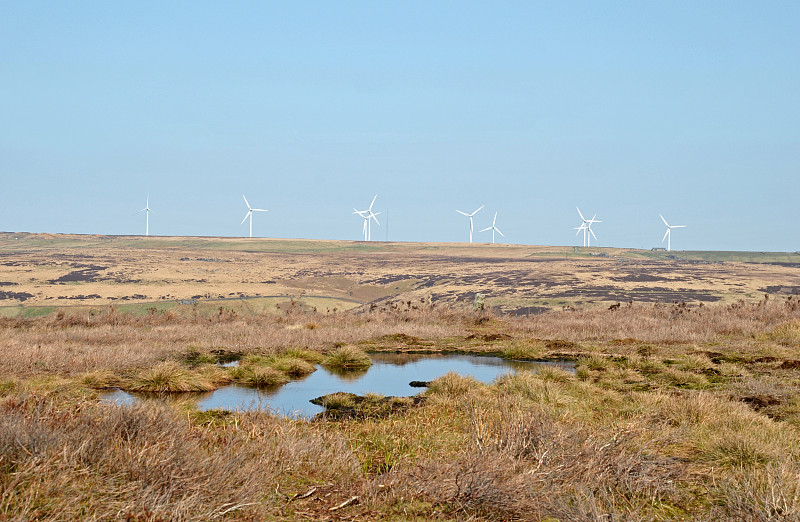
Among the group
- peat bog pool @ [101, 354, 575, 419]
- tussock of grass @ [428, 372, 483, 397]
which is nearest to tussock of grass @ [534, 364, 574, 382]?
peat bog pool @ [101, 354, 575, 419]

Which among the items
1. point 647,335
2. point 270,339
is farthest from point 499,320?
point 270,339

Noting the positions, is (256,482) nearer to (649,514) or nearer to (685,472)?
(649,514)

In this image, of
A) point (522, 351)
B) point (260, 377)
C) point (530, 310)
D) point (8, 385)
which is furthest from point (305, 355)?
point (530, 310)

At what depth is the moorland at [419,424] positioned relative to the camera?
5973mm

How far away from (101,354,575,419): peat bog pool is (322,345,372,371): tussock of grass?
13.7 inches

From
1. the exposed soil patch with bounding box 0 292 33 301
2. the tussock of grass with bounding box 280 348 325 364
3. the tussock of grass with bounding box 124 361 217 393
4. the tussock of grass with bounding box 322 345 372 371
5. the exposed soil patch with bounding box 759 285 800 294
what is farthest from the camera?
the exposed soil patch with bounding box 759 285 800 294

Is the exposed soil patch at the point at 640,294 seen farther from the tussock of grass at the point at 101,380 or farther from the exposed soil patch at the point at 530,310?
the tussock of grass at the point at 101,380

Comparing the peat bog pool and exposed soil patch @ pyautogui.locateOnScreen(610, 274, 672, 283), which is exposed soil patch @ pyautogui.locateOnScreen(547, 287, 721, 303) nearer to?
exposed soil patch @ pyautogui.locateOnScreen(610, 274, 672, 283)

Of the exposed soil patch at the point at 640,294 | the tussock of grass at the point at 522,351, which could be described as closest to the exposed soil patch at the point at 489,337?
the tussock of grass at the point at 522,351

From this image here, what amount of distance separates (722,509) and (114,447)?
614cm

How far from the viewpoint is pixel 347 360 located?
21.5 meters

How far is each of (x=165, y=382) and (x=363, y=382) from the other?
542 centimetres

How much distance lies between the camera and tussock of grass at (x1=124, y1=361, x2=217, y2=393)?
15.9 meters

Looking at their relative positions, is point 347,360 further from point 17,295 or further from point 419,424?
point 17,295
